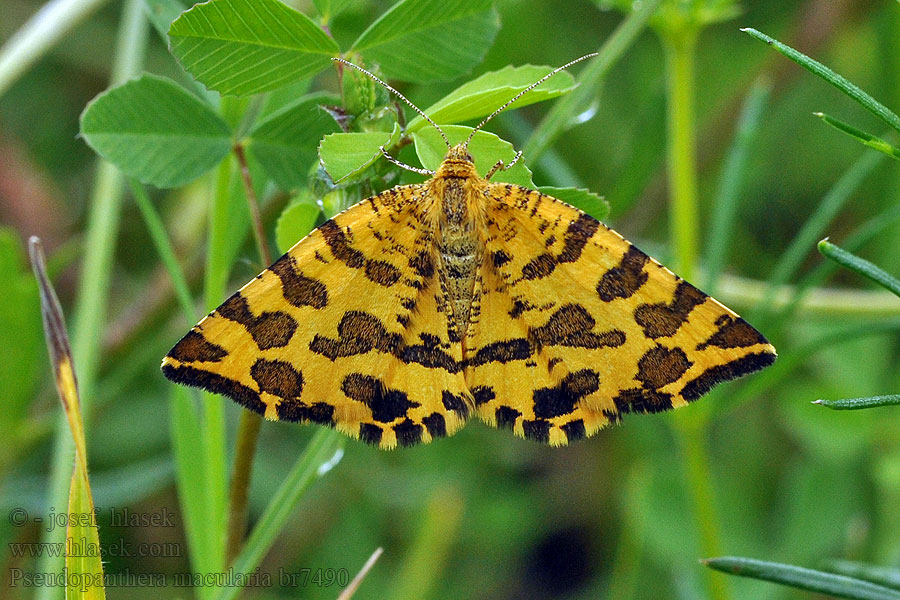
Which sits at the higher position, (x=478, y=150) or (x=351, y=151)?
(x=478, y=150)

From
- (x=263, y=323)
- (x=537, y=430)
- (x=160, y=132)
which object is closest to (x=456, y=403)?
(x=537, y=430)

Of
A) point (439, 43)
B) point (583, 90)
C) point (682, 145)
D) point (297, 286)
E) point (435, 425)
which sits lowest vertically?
point (435, 425)

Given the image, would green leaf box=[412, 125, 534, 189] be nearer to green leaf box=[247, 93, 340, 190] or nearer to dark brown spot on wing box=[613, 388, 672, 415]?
green leaf box=[247, 93, 340, 190]

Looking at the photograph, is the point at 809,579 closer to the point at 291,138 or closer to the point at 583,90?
the point at 583,90

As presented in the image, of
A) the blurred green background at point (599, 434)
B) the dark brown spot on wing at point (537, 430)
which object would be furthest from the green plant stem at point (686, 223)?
the dark brown spot on wing at point (537, 430)

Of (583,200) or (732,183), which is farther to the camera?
(732,183)

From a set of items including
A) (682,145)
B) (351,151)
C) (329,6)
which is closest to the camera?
(351,151)
